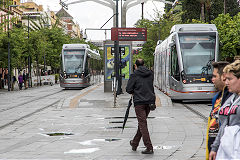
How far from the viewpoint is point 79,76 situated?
1470 inches

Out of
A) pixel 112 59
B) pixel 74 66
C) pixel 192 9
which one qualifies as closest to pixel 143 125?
pixel 112 59

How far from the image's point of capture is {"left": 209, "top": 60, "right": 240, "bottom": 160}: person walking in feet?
12.7

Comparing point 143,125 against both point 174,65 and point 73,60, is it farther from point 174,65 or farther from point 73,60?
point 73,60

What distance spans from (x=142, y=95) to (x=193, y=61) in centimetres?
1251

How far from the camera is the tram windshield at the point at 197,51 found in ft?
67.2

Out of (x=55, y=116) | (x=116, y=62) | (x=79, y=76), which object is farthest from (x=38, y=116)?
(x=79, y=76)

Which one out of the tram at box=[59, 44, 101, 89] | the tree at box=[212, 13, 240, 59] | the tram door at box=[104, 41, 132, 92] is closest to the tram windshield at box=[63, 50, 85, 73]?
the tram at box=[59, 44, 101, 89]

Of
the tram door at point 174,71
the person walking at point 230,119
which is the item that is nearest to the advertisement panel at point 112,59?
the tram door at point 174,71

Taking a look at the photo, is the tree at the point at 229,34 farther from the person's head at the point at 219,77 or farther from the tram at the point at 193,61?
the person's head at the point at 219,77

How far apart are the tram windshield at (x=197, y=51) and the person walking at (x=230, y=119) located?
53.6ft

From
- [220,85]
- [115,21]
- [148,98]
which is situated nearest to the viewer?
[220,85]

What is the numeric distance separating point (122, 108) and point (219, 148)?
14147 millimetres

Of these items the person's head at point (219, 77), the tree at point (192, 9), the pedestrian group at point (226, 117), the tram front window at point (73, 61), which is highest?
the tree at point (192, 9)

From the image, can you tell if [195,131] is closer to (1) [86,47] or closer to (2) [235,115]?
(2) [235,115]
